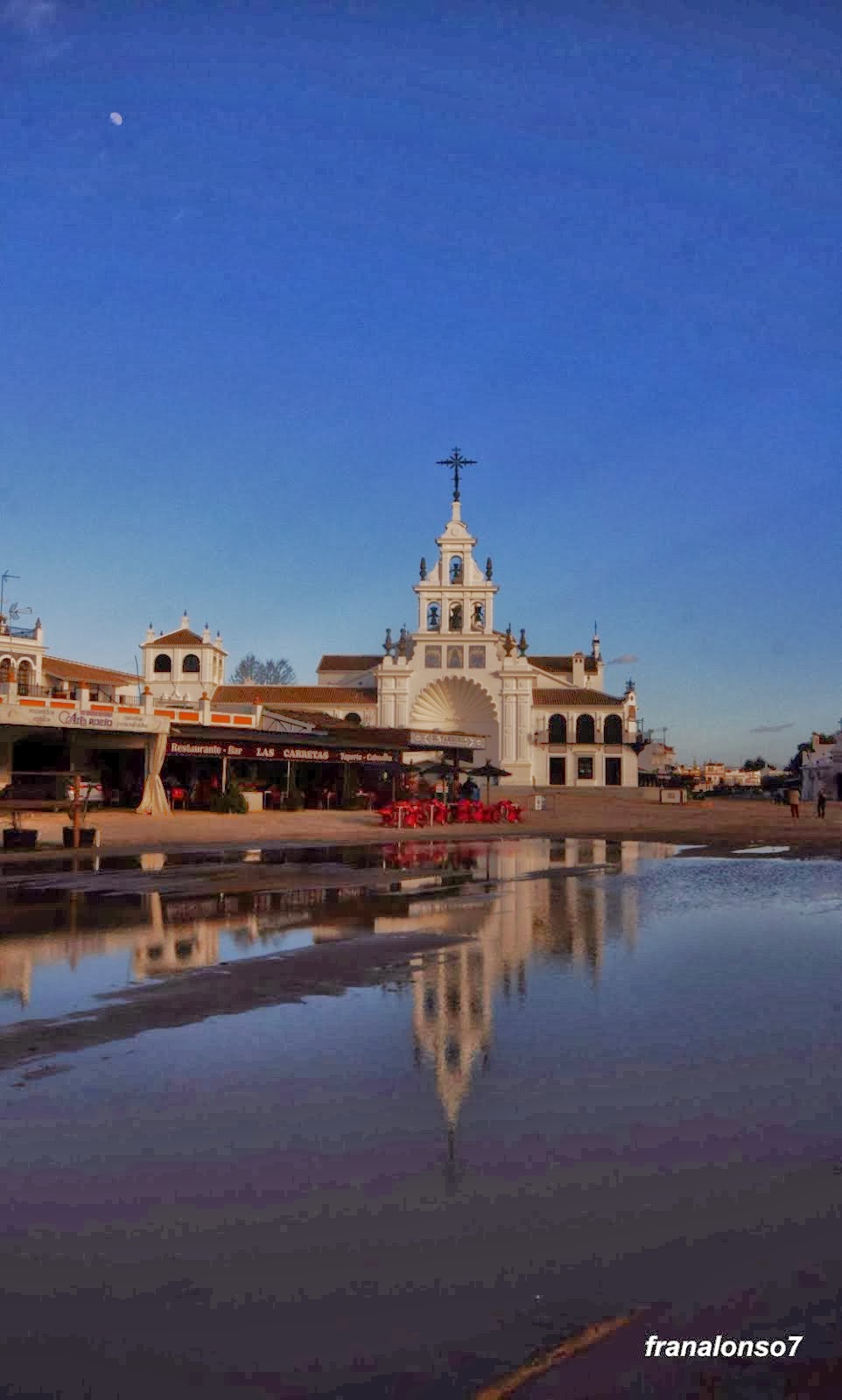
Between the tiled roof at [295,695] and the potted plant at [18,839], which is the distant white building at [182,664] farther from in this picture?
the potted plant at [18,839]

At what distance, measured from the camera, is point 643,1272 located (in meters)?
3.96

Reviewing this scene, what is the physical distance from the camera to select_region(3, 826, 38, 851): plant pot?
23.7 metres

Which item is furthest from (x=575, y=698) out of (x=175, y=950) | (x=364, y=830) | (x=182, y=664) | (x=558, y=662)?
(x=175, y=950)

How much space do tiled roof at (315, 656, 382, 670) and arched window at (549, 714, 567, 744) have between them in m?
14.9

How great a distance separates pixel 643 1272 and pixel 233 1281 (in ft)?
4.74

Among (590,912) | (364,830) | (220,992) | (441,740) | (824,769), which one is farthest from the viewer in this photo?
(824,769)

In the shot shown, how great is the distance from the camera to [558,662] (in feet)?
278

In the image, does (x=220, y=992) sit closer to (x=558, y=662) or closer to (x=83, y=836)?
(x=83, y=836)

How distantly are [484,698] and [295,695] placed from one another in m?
12.6

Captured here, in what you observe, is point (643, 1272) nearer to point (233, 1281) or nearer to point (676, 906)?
point (233, 1281)

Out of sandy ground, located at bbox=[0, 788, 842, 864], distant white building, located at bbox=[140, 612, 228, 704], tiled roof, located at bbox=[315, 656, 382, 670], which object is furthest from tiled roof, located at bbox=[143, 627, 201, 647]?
sandy ground, located at bbox=[0, 788, 842, 864]

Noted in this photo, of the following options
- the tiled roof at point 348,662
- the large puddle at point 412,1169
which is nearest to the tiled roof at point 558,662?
the tiled roof at point 348,662

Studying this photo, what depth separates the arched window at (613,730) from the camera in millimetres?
74375

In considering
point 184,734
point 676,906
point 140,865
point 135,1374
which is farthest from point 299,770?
point 135,1374
